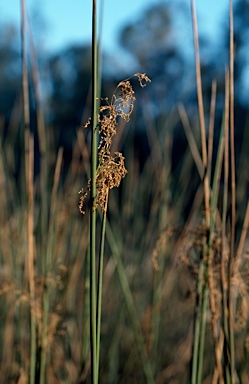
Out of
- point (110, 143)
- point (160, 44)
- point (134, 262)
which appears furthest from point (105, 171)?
point (160, 44)

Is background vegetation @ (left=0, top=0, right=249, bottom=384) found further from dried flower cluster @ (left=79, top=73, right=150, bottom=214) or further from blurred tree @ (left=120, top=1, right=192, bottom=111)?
blurred tree @ (left=120, top=1, right=192, bottom=111)

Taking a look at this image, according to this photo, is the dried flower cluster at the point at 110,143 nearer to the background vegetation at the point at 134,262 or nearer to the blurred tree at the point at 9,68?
the background vegetation at the point at 134,262

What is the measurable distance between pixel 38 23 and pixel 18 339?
10.0 metres

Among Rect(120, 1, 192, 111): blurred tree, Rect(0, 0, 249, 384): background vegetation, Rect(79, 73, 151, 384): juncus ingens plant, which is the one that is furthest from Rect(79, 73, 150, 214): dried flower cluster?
Rect(120, 1, 192, 111): blurred tree

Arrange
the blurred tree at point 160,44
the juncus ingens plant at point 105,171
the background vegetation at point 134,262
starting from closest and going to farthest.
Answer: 1. the juncus ingens plant at point 105,171
2. the background vegetation at point 134,262
3. the blurred tree at point 160,44

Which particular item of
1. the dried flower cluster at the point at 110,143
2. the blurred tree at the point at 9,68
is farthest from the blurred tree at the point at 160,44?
the dried flower cluster at the point at 110,143

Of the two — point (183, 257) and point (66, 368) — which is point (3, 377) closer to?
point (66, 368)

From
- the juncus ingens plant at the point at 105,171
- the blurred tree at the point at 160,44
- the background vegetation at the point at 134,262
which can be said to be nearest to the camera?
the juncus ingens plant at the point at 105,171

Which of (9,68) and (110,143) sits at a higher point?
(9,68)

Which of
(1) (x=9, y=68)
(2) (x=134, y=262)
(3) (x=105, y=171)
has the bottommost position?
(2) (x=134, y=262)

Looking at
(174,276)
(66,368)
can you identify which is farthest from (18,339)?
(174,276)

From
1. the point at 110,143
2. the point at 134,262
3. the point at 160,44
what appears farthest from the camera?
the point at 160,44

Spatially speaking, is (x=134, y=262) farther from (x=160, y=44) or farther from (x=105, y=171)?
(x=160, y=44)

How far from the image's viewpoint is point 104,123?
513mm
